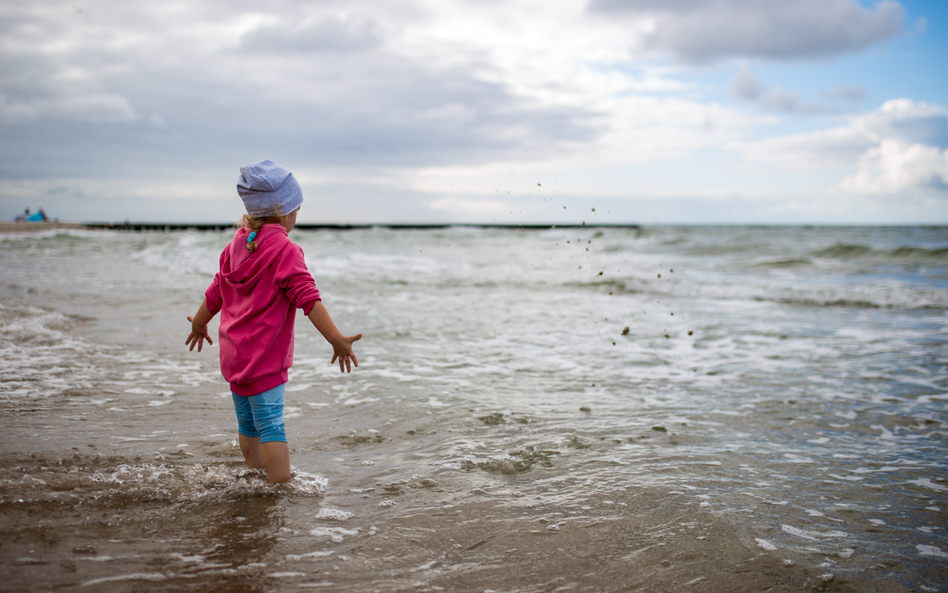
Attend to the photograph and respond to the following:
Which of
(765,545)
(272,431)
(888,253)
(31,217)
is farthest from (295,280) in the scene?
(31,217)

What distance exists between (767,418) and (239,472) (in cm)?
398

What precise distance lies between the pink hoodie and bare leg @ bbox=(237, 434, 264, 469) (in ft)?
1.22

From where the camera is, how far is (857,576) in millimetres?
2561

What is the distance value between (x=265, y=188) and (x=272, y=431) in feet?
4.14

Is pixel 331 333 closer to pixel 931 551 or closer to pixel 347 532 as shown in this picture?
pixel 347 532

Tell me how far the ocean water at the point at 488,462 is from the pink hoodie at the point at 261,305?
2.13 ft

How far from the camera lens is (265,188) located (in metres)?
3.01

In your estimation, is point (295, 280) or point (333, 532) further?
point (295, 280)

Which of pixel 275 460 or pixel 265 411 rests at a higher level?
pixel 265 411

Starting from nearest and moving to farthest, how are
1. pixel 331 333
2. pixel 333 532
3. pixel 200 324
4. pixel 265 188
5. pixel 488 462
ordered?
pixel 333 532 < pixel 331 333 < pixel 265 188 < pixel 200 324 < pixel 488 462

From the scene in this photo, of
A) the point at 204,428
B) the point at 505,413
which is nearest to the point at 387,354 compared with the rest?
the point at 505,413

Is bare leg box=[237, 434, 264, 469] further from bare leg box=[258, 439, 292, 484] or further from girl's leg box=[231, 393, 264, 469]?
bare leg box=[258, 439, 292, 484]

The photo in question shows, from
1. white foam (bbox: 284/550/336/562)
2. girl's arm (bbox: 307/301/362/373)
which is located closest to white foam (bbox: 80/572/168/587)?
white foam (bbox: 284/550/336/562)

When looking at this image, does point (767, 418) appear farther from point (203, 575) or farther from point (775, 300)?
point (775, 300)
